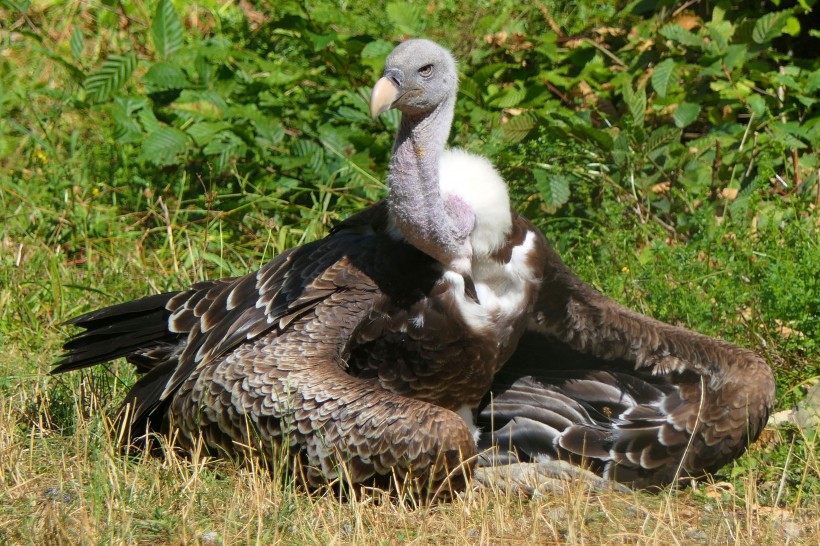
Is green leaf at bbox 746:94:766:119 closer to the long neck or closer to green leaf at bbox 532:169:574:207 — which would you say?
green leaf at bbox 532:169:574:207

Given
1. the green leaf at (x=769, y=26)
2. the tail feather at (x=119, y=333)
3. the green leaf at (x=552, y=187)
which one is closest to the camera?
the tail feather at (x=119, y=333)

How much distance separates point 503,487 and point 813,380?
67.5 inches

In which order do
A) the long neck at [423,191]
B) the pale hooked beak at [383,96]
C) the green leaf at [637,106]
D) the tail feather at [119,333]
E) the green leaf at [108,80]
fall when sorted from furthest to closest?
the green leaf at [108,80] < the green leaf at [637,106] < the tail feather at [119,333] < the long neck at [423,191] < the pale hooked beak at [383,96]

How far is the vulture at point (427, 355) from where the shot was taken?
178 inches

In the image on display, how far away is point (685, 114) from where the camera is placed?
6680mm

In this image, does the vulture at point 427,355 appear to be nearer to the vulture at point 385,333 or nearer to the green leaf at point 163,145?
the vulture at point 385,333

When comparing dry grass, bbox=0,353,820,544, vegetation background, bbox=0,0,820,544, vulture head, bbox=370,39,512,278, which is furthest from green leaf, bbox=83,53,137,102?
vulture head, bbox=370,39,512,278

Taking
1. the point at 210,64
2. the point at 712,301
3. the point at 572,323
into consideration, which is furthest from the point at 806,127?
the point at 210,64

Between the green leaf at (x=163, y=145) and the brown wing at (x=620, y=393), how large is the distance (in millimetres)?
2476

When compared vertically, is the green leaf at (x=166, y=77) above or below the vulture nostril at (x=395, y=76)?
above

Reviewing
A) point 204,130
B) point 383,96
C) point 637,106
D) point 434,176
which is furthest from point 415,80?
point 204,130

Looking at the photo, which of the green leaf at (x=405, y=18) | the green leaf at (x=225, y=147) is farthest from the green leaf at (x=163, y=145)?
the green leaf at (x=405, y=18)

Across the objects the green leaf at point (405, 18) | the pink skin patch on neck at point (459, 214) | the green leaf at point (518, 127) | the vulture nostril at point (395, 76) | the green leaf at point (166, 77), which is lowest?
the pink skin patch on neck at point (459, 214)

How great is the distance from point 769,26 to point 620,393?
2691 millimetres
